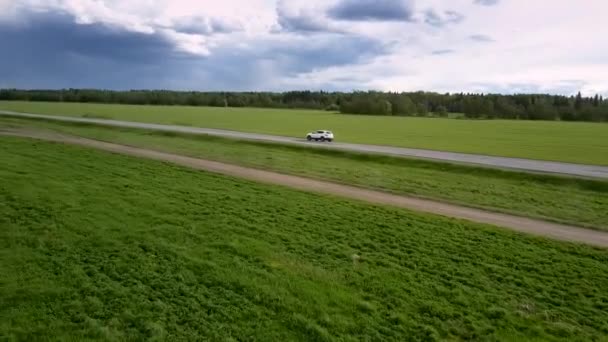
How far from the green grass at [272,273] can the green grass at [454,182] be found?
15.3 feet

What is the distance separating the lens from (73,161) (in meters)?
24.7

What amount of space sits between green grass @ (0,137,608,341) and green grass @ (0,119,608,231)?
466cm

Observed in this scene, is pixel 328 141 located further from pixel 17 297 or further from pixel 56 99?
pixel 56 99

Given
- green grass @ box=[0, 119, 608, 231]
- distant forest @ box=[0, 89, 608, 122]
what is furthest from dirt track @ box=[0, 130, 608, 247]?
A: distant forest @ box=[0, 89, 608, 122]

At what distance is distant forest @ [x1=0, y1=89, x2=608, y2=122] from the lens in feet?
403

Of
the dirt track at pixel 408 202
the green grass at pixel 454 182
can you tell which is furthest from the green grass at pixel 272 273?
the green grass at pixel 454 182

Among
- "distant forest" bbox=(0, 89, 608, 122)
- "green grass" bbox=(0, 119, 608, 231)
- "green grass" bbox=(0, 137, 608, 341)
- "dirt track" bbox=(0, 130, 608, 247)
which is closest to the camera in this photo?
"green grass" bbox=(0, 137, 608, 341)

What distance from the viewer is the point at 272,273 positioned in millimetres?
10820

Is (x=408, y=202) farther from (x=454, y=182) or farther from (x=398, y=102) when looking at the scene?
(x=398, y=102)

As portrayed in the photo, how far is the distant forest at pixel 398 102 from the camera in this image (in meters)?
123

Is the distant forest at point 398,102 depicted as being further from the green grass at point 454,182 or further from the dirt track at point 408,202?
the dirt track at point 408,202

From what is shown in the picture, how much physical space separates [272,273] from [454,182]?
52.1ft

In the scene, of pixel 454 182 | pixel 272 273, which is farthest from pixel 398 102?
pixel 272 273

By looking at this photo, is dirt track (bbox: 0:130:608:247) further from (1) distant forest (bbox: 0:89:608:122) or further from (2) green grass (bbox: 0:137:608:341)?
(1) distant forest (bbox: 0:89:608:122)
